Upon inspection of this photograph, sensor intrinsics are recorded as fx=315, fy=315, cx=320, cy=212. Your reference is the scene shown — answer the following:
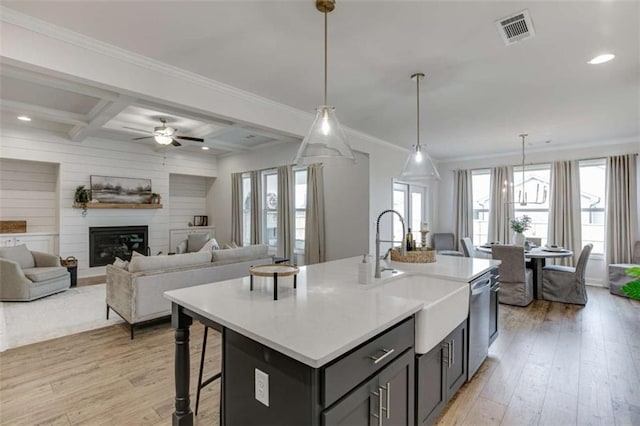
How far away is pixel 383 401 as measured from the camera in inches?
56.8

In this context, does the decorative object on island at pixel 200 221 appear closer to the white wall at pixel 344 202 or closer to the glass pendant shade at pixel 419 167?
the white wall at pixel 344 202

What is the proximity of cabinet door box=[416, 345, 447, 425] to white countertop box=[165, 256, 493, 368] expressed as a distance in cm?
38

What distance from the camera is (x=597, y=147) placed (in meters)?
6.00

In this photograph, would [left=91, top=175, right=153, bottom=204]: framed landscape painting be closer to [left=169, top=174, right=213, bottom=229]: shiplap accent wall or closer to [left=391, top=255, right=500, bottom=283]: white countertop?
[left=169, top=174, right=213, bottom=229]: shiplap accent wall

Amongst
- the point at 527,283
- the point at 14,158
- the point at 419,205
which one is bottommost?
the point at 527,283

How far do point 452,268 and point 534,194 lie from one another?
5.22m

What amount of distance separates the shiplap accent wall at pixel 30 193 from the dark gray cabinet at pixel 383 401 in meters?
7.41

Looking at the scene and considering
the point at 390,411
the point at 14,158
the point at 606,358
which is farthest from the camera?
the point at 14,158

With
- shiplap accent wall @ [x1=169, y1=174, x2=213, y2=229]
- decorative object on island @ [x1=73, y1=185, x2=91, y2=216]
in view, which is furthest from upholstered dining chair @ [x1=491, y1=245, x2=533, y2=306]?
decorative object on island @ [x1=73, y1=185, x2=91, y2=216]

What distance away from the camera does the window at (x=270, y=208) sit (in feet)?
23.0

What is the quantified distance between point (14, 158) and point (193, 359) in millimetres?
5540

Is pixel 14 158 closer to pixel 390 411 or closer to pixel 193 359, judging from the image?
pixel 193 359

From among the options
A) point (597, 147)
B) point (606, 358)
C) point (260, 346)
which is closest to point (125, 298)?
point (260, 346)

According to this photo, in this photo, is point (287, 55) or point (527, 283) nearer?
point (287, 55)
